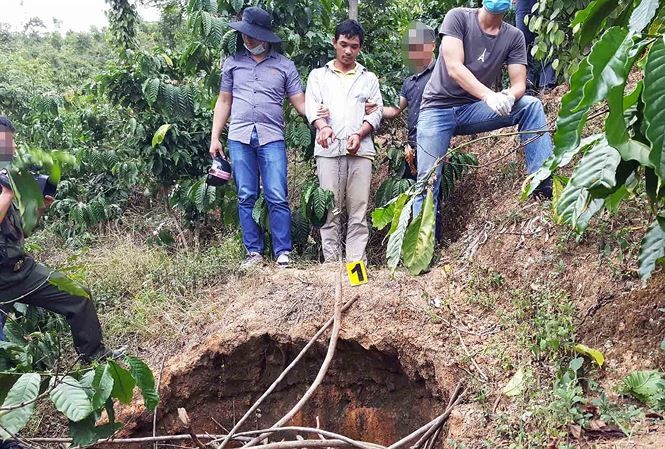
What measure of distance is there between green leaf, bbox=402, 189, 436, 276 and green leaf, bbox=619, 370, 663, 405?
1243mm

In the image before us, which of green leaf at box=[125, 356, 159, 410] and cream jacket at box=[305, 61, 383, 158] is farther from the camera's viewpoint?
cream jacket at box=[305, 61, 383, 158]

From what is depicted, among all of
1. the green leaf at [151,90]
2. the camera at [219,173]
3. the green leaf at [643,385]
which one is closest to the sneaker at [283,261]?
the camera at [219,173]

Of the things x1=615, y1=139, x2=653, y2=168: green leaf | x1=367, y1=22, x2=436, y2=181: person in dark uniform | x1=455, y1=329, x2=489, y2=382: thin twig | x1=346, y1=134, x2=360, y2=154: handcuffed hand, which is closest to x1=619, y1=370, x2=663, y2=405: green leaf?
x1=455, y1=329, x2=489, y2=382: thin twig

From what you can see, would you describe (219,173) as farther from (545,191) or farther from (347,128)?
(545,191)

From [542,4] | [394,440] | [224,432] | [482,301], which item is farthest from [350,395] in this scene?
[542,4]

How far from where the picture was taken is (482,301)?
132 inches

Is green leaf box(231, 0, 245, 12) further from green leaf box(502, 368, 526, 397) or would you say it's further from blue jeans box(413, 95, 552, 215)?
green leaf box(502, 368, 526, 397)

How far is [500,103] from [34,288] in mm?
2650


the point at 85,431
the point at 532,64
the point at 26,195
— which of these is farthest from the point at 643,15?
the point at 532,64

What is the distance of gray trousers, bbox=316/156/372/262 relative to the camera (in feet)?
13.4

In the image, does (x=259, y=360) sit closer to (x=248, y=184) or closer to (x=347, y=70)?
(x=248, y=184)

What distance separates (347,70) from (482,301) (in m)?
1.76

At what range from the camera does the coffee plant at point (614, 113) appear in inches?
47.2

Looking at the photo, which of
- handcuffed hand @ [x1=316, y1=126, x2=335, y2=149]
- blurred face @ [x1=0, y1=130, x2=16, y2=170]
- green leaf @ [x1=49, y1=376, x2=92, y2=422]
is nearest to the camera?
blurred face @ [x1=0, y1=130, x2=16, y2=170]
